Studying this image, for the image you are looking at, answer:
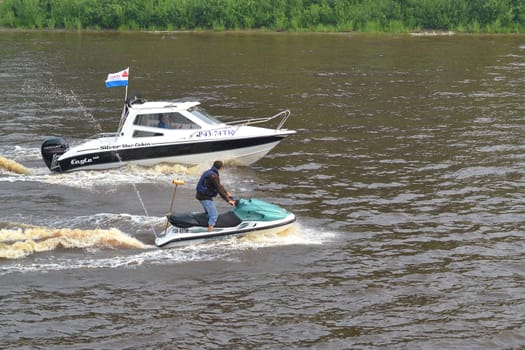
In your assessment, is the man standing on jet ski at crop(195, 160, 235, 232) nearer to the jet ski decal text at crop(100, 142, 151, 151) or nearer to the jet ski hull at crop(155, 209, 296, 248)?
the jet ski hull at crop(155, 209, 296, 248)

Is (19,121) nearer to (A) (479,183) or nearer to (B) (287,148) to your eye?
(B) (287,148)


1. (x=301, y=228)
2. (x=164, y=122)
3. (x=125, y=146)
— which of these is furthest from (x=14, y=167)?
(x=301, y=228)

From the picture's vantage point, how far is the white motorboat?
26344 millimetres

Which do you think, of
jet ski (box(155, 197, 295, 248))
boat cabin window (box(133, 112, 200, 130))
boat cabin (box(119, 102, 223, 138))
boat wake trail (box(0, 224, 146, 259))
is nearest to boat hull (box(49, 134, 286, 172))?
boat cabin (box(119, 102, 223, 138))

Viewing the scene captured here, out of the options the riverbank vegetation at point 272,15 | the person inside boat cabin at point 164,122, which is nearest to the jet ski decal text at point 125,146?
the person inside boat cabin at point 164,122

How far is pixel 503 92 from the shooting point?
38.1 metres

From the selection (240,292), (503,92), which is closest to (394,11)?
(503,92)

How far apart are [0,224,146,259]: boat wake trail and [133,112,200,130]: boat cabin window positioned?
21.9 ft

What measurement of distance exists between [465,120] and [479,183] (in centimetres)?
859

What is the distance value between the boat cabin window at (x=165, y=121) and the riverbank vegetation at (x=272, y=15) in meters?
35.6

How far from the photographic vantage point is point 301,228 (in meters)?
21.1

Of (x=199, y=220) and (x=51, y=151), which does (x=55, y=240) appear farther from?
(x=51, y=151)

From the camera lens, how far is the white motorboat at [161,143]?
1037 inches

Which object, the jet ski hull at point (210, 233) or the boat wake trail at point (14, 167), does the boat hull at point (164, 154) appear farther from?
the jet ski hull at point (210, 233)
